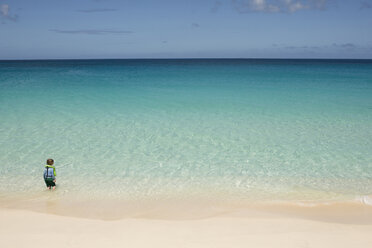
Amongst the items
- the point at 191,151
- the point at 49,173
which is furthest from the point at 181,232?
the point at 191,151

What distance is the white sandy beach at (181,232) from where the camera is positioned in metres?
4.32

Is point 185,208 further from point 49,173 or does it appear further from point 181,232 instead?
point 49,173

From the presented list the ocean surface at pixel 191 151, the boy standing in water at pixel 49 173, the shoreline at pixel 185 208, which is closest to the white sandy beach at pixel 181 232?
the shoreline at pixel 185 208

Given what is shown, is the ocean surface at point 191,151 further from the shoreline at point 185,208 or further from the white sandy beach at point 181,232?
the white sandy beach at point 181,232

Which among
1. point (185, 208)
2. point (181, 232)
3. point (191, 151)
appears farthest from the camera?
point (191, 151)

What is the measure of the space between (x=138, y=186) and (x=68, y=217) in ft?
5.99

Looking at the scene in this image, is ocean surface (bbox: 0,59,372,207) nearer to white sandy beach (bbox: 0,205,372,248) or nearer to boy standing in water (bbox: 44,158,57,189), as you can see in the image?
boy standing in water (bbox: 44,158,57,189)

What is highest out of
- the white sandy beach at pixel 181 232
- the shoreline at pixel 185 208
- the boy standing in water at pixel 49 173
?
the boy standing in water at pixel 49 173

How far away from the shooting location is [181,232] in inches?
185

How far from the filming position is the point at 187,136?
10.3 metres

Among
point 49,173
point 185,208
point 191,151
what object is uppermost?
point 191,151

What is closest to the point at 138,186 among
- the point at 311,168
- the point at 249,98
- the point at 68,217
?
the point at 68,217

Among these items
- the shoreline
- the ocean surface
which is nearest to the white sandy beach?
the shoreline

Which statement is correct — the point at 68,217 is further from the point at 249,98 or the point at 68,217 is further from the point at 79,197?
the point at 249,98
